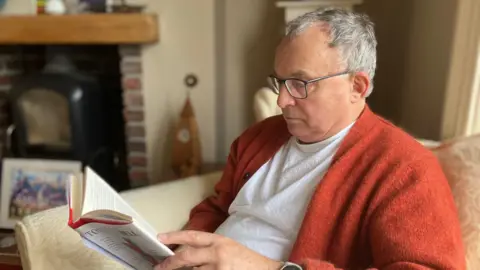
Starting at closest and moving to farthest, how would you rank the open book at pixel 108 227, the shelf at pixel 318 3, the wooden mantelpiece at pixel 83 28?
1. the open book at pixel 108 227
2. the shelf at pixel 318 3
3. the wooden mantelpiece at pixel 83 28

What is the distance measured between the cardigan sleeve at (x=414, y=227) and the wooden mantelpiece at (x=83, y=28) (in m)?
1.62

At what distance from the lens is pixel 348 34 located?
107 centimetres

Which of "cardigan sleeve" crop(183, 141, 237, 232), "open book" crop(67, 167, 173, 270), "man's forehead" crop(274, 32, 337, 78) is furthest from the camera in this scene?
"cardigan sleeve" crop(183, 141, 237, 232)

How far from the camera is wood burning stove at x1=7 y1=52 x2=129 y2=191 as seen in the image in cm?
251

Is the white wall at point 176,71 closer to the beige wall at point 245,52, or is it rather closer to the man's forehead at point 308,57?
the beige wall at point 245,52

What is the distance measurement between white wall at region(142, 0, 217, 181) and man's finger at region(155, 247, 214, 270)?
164 centimetres

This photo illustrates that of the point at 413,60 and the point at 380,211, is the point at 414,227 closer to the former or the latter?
the point at 380,211

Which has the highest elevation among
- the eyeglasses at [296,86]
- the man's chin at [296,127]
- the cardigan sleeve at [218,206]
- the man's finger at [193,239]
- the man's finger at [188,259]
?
the eyeglasses at [296,86]

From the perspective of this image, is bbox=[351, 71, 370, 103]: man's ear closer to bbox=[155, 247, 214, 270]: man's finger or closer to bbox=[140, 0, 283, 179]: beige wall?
bbox=[155, 247, 214, 270]: man's finger

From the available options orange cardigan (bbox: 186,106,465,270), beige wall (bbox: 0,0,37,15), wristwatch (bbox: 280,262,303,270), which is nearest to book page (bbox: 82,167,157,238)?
wristwatch (bbox: 280,262,303,270)

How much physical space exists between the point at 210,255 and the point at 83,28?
1.72m

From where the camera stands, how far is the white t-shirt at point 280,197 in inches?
45.1

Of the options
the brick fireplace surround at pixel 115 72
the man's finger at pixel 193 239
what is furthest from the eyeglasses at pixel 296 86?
the brick fireplace surround at pixel 115 72

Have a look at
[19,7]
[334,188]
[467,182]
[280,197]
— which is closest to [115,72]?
[19,7]
